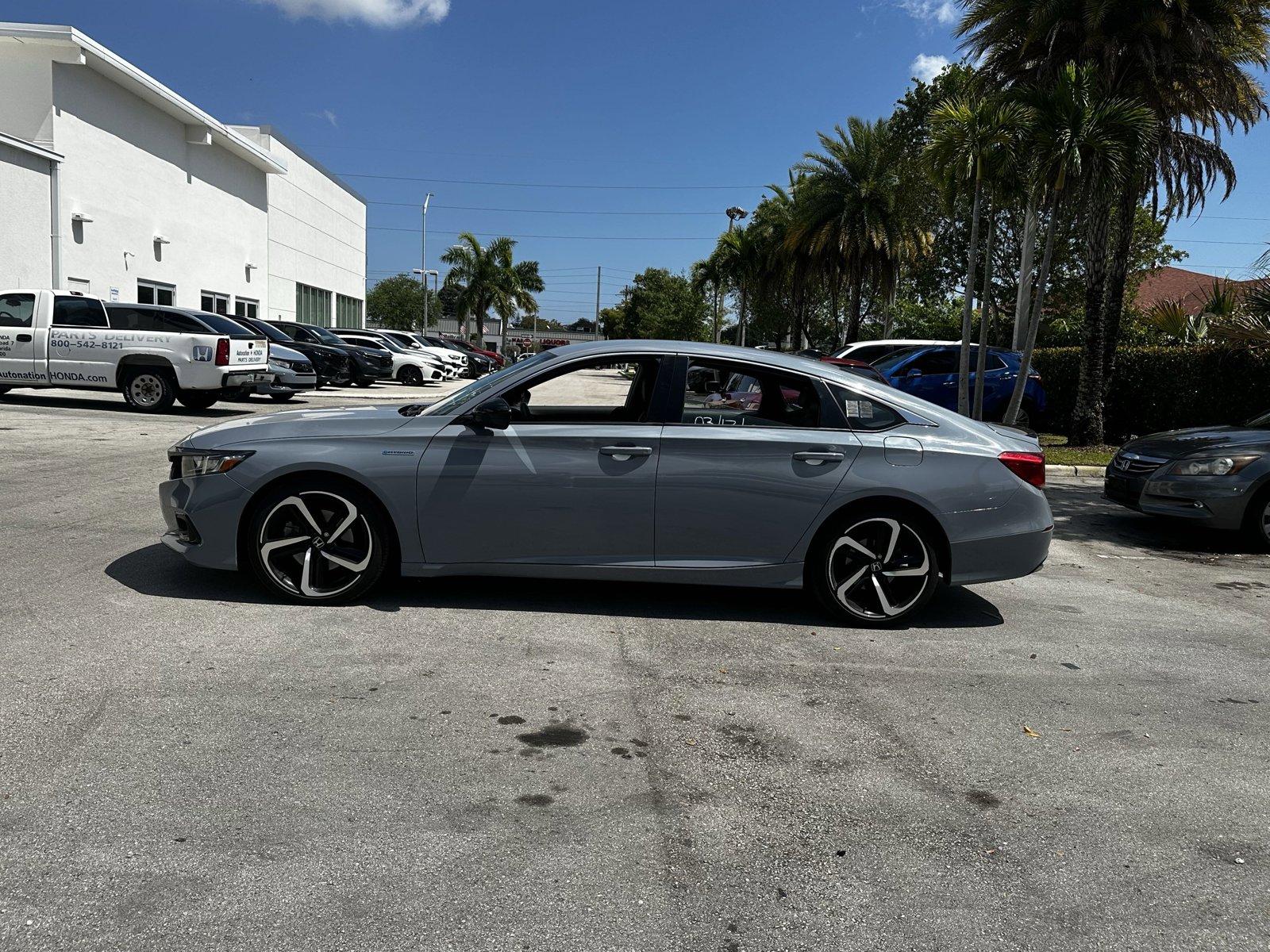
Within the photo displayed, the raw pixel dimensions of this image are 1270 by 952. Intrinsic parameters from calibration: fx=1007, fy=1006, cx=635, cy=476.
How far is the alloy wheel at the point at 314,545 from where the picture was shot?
5.45 m

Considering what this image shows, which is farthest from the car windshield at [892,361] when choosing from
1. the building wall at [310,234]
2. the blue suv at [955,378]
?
the building wall at [310,234]

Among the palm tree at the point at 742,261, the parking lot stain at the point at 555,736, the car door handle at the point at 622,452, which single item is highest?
the palm tree at the point at 742,261

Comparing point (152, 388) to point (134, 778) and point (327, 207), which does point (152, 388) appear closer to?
point (134, 778)

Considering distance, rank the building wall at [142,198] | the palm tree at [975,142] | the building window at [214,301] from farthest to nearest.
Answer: the building window at [214,301] < the building wall at [142,198] < the palm tree at [975,142]

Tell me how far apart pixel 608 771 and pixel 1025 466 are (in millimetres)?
3282

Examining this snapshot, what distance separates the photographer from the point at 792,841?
10.5 feet

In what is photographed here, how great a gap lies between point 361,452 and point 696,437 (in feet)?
5.93

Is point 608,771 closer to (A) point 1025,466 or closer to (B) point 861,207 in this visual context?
(A) point 1025,466

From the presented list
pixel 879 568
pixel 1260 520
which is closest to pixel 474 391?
pixel 879 568

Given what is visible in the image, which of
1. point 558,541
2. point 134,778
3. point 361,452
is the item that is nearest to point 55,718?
point 134,778

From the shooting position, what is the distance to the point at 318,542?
5.49m

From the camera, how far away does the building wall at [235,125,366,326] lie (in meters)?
44.1

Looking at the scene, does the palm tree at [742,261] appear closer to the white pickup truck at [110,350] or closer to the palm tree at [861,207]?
the palm tree at [861,207]

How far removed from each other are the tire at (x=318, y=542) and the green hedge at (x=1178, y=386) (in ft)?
46.2
